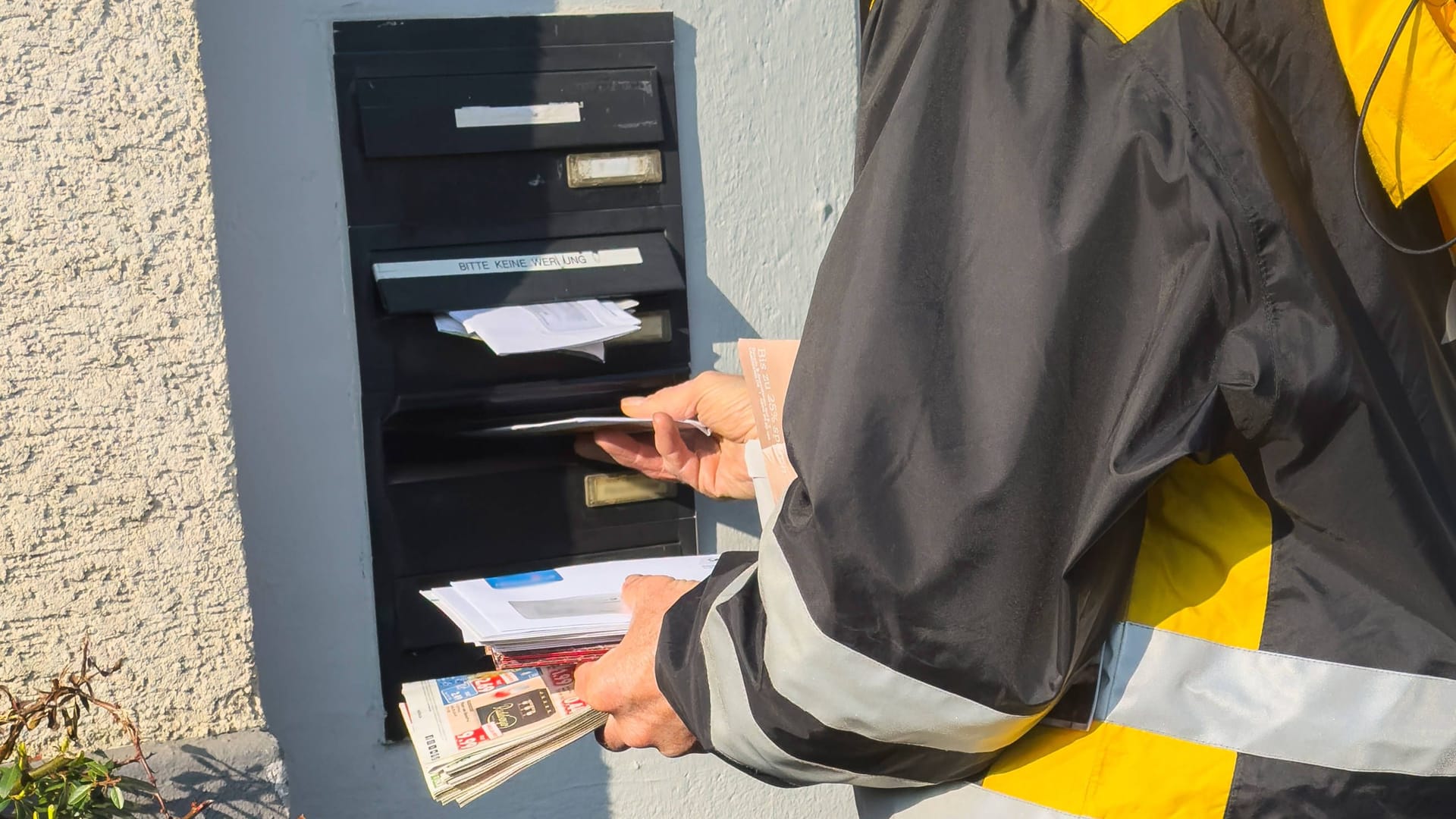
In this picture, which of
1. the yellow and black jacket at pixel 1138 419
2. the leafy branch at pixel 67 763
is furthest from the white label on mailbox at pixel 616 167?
the leafy branch at pixel 67 763

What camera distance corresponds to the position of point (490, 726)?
5.03 feet

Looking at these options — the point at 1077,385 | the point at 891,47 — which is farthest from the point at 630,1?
the point at 1077,385

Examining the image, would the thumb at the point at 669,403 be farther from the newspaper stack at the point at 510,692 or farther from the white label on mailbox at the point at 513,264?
the newspaper stack at the point at 510,692

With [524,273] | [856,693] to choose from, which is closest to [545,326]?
[524,273]

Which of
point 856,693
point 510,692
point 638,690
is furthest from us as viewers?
point 510,692

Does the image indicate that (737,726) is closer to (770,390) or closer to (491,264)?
(770,390)

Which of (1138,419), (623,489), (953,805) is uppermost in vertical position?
(1138,419)

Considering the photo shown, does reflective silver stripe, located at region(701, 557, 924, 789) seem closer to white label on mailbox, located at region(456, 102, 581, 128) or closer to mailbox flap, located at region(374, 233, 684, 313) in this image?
mailbox flap, located at region(374, 233, 684, 313)

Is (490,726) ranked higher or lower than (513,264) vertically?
lower

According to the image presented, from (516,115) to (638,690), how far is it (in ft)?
3.21

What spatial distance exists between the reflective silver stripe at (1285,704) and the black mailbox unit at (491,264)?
3.66ft

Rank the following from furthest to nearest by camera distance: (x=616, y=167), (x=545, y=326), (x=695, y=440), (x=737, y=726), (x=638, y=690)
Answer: (x=695, y=440) → (x=616, y=167) → (x=545, y=326) → (x=638, y=690) → (x=737, y=726)

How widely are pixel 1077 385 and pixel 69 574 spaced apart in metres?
1.34

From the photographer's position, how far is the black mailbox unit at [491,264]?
185 centimetres
